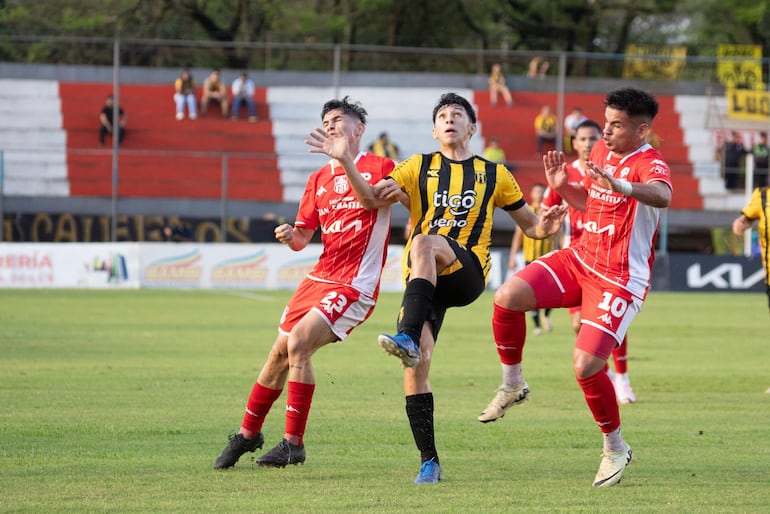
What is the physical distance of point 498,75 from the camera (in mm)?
39312

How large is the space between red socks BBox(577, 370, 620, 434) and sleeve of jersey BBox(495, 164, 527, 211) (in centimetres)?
120

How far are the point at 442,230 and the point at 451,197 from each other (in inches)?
8.1

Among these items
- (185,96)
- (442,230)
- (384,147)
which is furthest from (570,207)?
(185,96)

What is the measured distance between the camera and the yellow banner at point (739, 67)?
36781mm

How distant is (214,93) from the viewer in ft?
124

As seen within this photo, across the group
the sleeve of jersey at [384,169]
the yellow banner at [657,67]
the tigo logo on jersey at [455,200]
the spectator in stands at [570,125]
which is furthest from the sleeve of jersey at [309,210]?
the yellow banner at [657,67]

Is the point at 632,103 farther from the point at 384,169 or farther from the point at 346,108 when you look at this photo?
the point at 346,108

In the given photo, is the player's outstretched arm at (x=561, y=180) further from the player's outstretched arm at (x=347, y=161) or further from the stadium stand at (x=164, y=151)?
the stadium stand at (x=164, y=151)

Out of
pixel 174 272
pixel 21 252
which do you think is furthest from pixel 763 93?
pixel 21 252

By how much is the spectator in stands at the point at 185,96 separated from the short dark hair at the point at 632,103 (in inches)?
1209

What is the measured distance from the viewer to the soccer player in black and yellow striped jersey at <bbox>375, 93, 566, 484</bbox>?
23.9 ft

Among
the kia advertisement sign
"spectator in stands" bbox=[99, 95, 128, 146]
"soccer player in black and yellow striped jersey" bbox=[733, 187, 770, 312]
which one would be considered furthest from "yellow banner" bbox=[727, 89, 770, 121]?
"soccer player in black and yellow striped jersey" bbox=[733, 187, 770, 312]

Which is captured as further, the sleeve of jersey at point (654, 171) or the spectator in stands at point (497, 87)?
the spectator in stands at point (497, 87)

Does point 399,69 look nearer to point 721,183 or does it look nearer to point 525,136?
point 525,136
